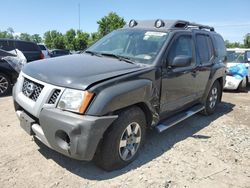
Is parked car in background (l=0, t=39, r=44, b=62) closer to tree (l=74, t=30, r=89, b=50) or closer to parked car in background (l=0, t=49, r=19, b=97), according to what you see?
parked car in background (l=0, t=49, r=19, b=97)

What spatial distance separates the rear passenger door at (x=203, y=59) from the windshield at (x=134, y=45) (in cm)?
122

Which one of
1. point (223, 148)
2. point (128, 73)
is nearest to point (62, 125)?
point (128, 73)

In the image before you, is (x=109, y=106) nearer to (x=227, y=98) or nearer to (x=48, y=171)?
(x=48, y=171)

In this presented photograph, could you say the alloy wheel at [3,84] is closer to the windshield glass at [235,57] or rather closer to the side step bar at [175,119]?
the side step bar at [175,119]

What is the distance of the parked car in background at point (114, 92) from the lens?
9.87ft

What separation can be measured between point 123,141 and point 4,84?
17.9ft

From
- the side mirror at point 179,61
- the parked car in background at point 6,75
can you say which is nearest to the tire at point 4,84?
the parked car in background at point 6,75

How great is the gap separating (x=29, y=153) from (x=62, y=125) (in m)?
1.23

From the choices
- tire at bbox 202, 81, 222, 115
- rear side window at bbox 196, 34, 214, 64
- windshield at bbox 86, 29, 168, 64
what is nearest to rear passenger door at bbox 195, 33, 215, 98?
rear side window at bbox 196, 34, 214, 64

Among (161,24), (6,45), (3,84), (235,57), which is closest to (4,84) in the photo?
(3,84)

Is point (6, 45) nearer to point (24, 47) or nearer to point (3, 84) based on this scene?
point (24, 47)

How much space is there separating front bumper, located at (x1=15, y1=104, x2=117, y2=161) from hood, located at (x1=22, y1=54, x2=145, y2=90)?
0.35m

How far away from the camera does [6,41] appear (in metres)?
9.80

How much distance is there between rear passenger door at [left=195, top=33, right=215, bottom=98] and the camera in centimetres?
527
